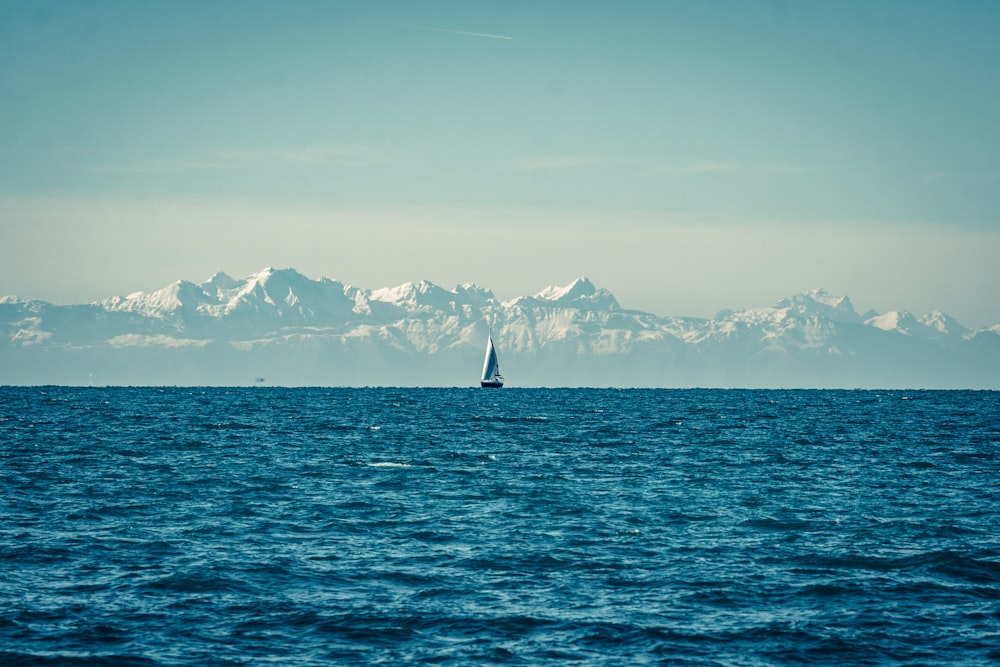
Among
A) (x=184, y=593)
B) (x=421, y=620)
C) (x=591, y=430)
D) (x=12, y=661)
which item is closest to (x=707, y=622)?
(x=421, y=620)

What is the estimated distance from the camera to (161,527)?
1649 inches

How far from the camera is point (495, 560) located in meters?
36.0

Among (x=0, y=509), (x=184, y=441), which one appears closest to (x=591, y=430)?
(x=184, y=441)

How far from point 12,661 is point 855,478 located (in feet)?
161

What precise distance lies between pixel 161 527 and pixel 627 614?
2155 cm

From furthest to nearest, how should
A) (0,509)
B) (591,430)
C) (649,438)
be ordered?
(591,430) → (649,438) → (0,509)

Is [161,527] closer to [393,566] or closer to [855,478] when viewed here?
[393,566]

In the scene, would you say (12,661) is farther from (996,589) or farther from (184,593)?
(996,589)

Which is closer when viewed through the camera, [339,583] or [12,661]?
[12,661]

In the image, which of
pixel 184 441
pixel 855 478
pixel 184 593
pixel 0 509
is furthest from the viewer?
pixel 184 441

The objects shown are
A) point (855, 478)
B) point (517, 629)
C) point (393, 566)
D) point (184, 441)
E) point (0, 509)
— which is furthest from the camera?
point (184, 441)

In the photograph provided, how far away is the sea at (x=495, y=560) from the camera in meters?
26.3

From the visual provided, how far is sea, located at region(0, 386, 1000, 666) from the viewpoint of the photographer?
26.3 metres

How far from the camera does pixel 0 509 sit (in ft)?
150
